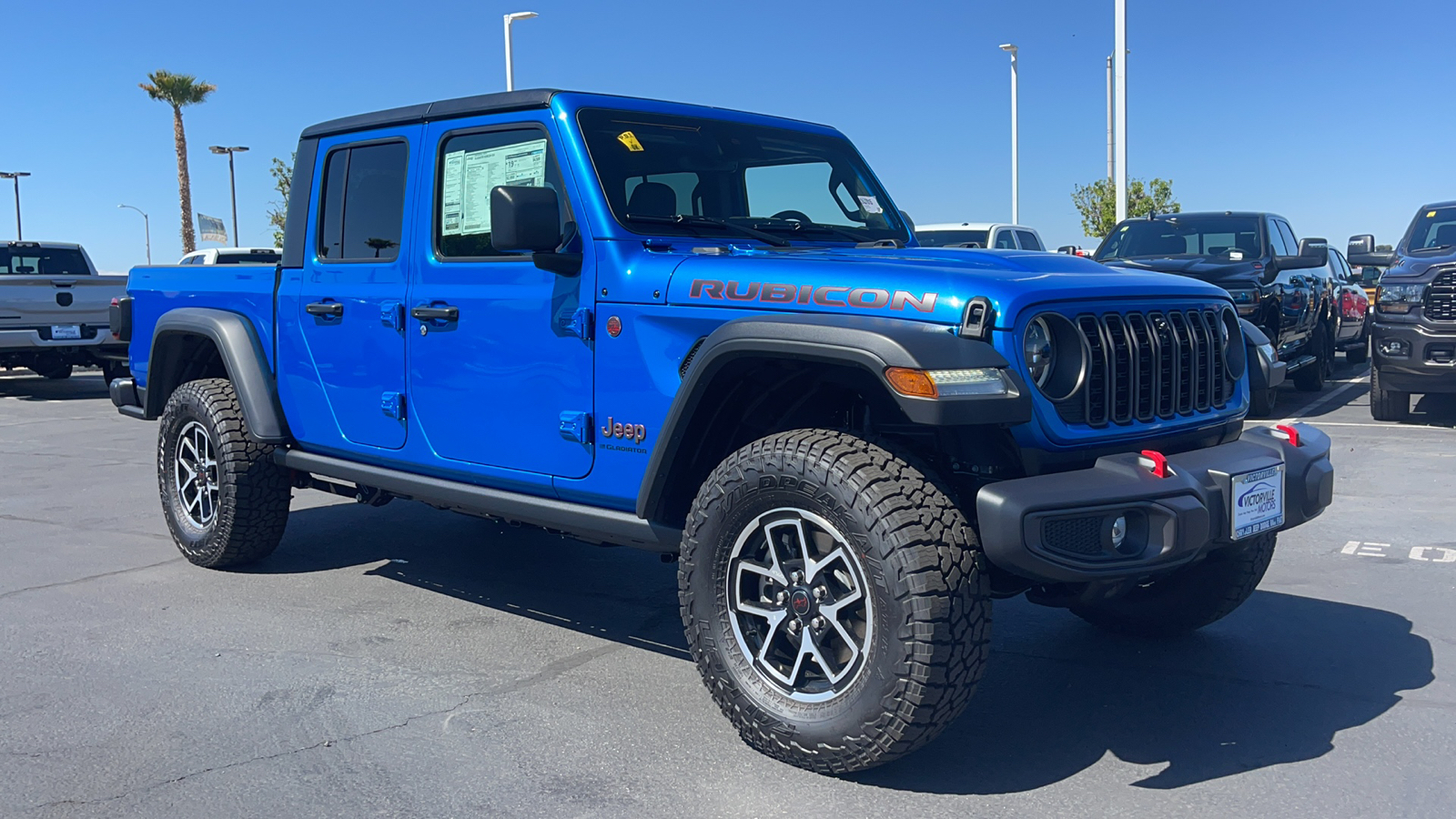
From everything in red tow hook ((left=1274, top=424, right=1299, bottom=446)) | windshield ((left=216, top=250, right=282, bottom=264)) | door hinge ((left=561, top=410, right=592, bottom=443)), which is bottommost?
red tow hook ((left=1274, top=424, right=1299, bottom=446))

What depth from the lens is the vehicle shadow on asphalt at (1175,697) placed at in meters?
3.52

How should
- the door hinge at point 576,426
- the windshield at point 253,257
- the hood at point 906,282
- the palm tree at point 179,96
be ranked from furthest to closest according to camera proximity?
the palm tree at point 179,96
the windshield at point 253,257
the door hinge at point 576,426
the hood at point 906,282

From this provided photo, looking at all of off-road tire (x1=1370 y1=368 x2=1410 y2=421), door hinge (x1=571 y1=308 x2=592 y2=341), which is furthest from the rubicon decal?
off-road tire (x1=1370 y1=368 x2=1410 y2=421)

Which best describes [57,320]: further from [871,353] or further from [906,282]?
[871,353]

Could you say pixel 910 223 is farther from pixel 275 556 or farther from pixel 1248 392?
pixel 275 556

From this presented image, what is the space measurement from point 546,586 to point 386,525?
1802 mm

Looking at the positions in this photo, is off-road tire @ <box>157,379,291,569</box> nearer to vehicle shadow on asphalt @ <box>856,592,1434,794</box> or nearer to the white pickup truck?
vehicle shadow on asphalt @ <box>856,592,1434,794</box>

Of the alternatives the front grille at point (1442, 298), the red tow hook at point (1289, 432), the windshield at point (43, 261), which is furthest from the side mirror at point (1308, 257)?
the windshield at point (43, 261)

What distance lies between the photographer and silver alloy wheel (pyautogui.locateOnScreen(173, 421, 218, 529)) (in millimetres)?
5852

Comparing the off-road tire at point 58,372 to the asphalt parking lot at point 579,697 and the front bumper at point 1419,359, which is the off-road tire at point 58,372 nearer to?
the asphalt parking lot at point 579,697

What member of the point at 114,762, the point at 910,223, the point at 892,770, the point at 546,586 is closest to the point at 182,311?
the point at 546,586

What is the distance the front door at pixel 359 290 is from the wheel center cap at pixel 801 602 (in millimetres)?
1977

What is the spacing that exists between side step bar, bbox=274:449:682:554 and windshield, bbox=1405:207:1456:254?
904cm

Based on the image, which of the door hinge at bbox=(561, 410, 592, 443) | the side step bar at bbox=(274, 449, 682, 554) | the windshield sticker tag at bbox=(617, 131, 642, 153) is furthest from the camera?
the windshield sticker tag at bbox=(617, 131, 642, 153)
